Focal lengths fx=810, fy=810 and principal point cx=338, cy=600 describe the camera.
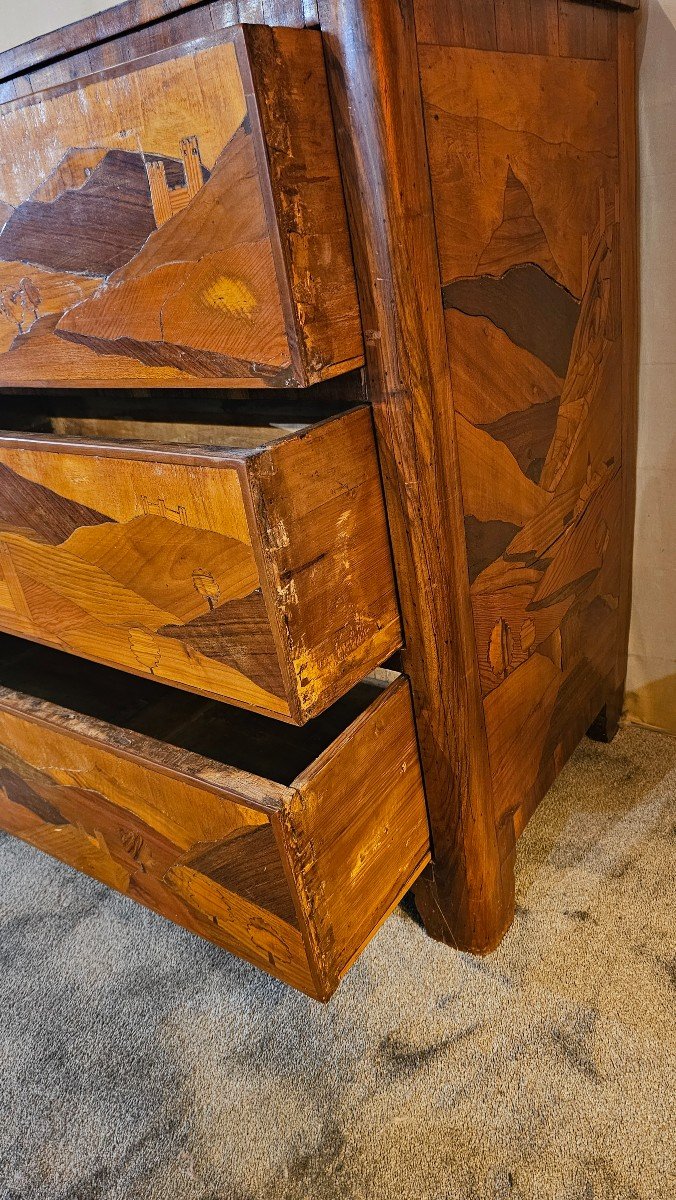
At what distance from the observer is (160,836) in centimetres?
77

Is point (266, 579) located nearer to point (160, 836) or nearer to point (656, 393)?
point (160, 836)

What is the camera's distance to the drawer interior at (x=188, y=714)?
0.98 m

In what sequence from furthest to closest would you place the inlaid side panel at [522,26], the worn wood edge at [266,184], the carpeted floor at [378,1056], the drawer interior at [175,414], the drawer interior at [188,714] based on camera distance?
the drawer interior at [188,714]
the drawer interior at [175,414]
the carpeted floor at [378,1056]
the inlaid side panel at [522,26]
the worn wood edge at [266,184]

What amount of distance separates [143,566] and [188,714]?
0.41 meters

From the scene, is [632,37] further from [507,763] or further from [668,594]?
[507,763]

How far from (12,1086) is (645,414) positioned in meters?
1.06

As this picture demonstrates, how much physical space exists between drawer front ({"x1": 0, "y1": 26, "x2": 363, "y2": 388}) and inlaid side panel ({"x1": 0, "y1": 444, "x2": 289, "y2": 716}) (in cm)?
8

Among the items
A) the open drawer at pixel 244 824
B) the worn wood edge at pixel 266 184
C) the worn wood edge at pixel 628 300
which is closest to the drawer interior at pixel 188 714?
the open drawer at pixel 244 824

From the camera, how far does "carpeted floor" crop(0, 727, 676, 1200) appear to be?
71 cm

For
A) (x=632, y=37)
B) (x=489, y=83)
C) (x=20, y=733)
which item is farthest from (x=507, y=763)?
(x=632, y=37)

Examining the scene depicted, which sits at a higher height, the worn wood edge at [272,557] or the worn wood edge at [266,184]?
the worn wood edge at [266,184]

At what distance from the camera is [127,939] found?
100 cm

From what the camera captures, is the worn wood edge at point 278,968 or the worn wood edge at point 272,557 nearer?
the worn wood edge at point 272,557

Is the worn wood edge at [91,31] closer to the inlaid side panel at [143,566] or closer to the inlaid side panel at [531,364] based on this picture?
the inlaid side panel at [531,364]
